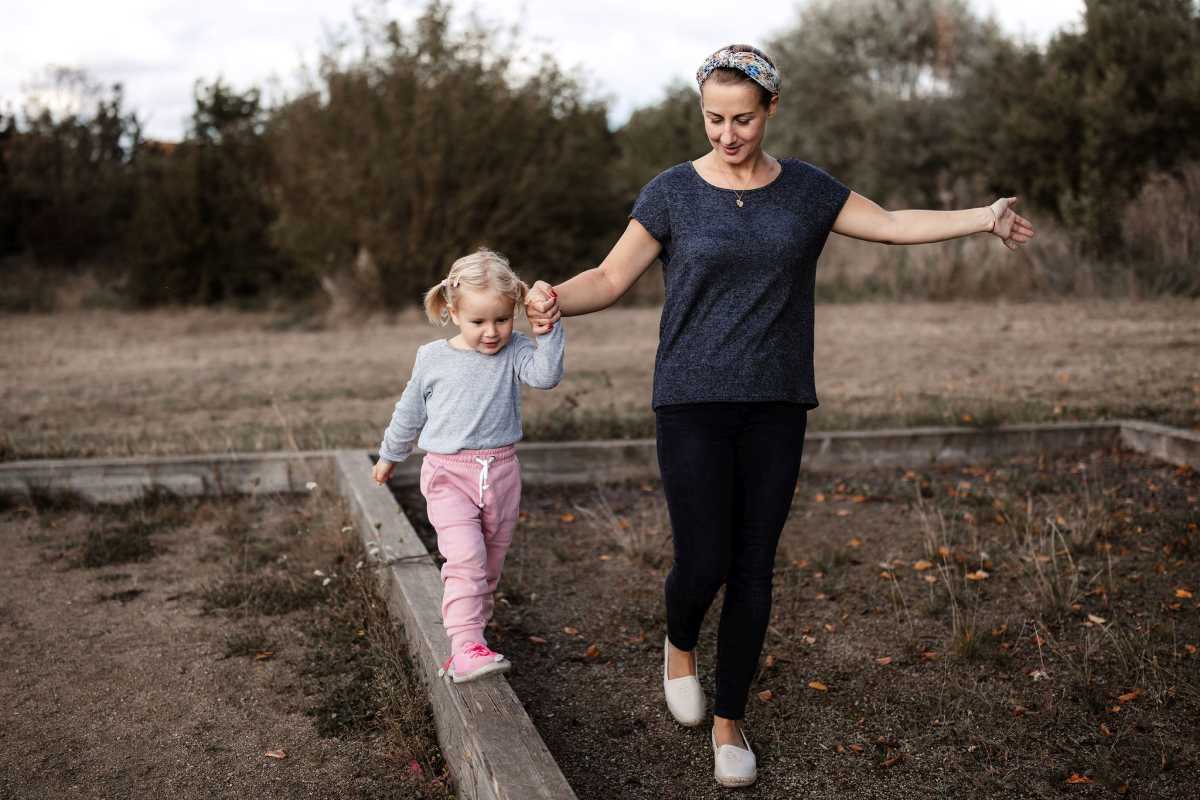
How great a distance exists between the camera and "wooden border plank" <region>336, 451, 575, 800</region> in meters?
2.63

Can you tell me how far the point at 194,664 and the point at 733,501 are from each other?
2176mm

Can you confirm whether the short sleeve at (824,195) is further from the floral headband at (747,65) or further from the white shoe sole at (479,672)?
the white shoe sole at (479,672)

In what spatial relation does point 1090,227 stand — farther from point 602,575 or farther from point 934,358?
point 602,575

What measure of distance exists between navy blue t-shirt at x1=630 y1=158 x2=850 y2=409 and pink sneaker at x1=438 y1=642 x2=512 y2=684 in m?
0.89

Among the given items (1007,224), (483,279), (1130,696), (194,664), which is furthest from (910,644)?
(194,664)

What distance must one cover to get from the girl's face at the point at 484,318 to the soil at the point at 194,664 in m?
1.17

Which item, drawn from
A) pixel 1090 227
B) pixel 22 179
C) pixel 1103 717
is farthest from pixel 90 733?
pixel 22 179

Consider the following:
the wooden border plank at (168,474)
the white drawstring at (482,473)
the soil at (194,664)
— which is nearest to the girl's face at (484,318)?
the white drawstring at (482,473)

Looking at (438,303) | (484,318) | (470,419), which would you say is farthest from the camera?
(438,303)

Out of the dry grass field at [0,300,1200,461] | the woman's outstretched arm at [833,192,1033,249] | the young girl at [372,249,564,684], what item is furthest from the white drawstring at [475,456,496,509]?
the dry grass field at [0,300,1200,461]

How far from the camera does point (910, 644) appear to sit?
4.10 m

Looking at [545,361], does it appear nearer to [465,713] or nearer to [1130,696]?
[465,713]

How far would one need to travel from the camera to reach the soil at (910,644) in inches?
130

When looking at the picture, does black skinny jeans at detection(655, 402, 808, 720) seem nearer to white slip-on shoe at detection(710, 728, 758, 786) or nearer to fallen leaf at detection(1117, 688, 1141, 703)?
white slip-on shoe at detection(710, 728, 758, 786)
